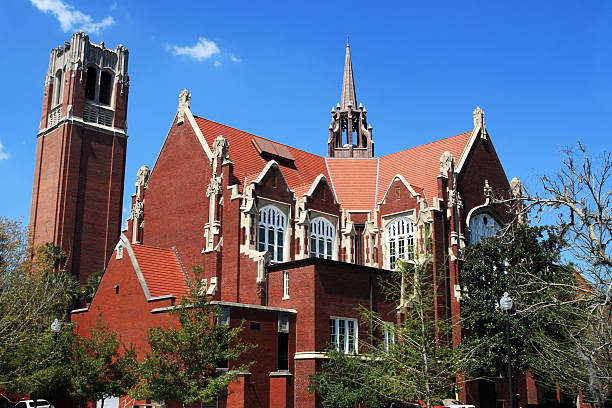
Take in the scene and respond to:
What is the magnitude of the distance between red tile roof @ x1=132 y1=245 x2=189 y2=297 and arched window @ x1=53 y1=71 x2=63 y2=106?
38.0m

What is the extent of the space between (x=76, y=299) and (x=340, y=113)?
2545 centimetres

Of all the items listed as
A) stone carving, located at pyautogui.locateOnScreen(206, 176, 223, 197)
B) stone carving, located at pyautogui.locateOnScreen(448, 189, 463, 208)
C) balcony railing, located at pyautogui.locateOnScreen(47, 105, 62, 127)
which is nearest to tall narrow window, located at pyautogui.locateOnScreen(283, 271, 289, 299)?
stone carving, located at pyautogui.locateOnScreen(206, 176, 223, 197)

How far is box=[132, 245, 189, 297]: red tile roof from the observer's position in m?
36.0

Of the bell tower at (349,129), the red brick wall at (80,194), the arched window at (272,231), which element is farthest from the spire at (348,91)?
the red brick wall at (80,194)

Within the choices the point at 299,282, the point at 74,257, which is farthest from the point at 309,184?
the point at 74,257

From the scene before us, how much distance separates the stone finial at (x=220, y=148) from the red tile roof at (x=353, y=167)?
137cm

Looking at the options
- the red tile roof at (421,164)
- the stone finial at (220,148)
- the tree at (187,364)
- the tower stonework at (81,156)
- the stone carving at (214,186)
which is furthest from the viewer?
the tower stonework at (81,156)

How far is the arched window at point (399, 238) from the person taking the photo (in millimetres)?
41688

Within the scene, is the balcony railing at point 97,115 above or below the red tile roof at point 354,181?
above

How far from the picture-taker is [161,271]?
125 feet

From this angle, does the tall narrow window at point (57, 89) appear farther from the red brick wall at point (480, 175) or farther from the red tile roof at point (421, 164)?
the red brick wall at point (480, 175)

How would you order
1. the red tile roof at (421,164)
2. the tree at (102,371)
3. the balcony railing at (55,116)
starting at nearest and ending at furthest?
1. the tree at (102,371)
2. the red tile roof at (421,164)
3. the balcony railing at (55,116)

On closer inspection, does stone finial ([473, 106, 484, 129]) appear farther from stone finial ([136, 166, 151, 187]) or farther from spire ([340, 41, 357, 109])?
stone finial ([136, 166, 151, 187])

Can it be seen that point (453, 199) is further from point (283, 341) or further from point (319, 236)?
point (283, 341)
